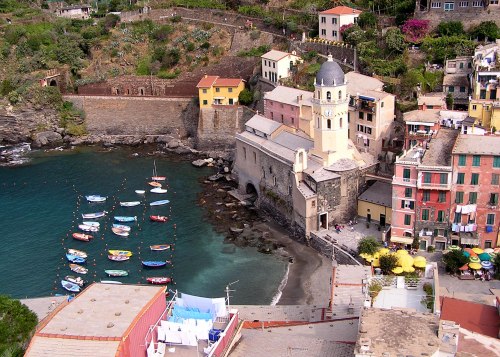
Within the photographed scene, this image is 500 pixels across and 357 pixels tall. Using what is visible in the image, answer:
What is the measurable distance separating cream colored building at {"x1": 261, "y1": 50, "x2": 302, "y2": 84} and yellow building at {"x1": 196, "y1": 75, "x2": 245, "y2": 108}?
4.42 m

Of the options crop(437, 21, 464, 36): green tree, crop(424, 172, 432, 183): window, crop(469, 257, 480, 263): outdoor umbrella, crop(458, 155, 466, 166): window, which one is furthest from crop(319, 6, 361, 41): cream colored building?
crop(469, 257, 480, 263): outdoor umbrella

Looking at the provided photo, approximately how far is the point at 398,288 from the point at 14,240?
41.2 m

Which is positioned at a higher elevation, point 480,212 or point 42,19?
point 42,19

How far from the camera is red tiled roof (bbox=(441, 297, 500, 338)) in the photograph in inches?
1206

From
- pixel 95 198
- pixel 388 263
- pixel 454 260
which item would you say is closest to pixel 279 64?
pixel 95 198

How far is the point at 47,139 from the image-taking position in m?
88.2

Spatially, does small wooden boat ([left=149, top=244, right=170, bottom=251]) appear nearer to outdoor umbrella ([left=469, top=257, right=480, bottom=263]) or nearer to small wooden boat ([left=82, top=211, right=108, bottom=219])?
small wooden boat ([left=82, top=211, right=108, bottom=219])

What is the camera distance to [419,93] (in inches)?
2537

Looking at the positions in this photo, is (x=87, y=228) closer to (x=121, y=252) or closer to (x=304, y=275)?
(x=121, y=252)

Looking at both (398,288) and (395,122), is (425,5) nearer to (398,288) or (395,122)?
(395,122)

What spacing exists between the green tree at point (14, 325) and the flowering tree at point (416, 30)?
5647 centimetres

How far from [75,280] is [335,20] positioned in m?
48.9

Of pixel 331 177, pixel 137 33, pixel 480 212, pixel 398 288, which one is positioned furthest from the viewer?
pixel 137 33

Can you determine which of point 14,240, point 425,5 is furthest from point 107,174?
point 425,5
